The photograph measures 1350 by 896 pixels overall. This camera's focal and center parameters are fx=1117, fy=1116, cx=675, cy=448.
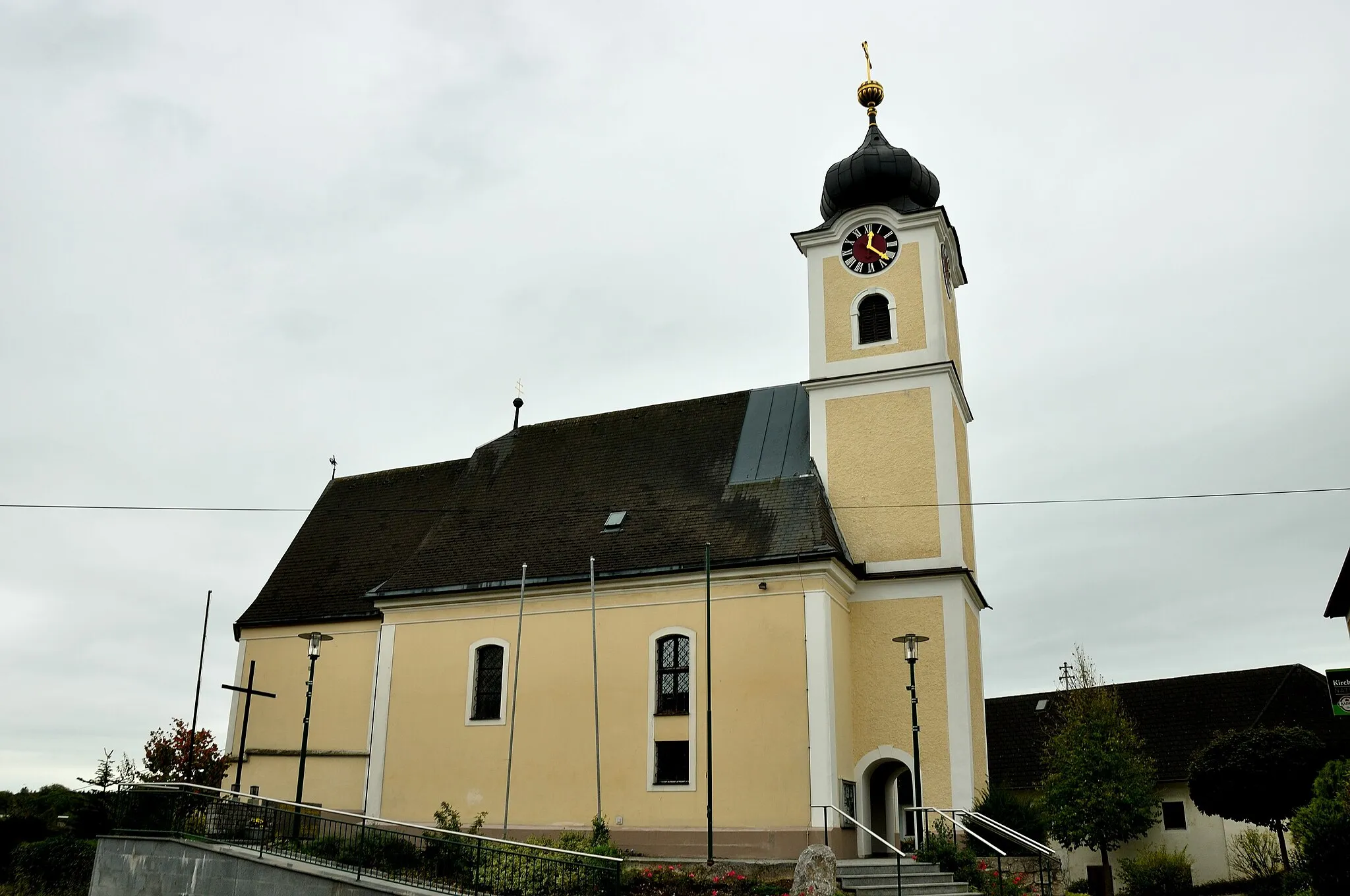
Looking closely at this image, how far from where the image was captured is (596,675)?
22.2 metres

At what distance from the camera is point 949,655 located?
21828mm

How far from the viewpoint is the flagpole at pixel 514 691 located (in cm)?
2245

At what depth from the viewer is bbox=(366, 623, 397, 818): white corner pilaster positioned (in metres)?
23.9

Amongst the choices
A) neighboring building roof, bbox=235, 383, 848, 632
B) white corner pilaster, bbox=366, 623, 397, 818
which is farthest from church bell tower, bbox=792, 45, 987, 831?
white corner pilaster, bbox=366, 623, 397, 818

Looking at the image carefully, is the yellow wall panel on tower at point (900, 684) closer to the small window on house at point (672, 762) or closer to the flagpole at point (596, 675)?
the small window on house at point (672, 762)

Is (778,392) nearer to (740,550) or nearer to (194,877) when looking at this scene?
(740,550)

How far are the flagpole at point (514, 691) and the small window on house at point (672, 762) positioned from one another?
10.3ft

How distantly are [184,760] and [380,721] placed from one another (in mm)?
5227

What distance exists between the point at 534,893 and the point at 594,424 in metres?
13.8

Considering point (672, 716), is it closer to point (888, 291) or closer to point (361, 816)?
point (361, 816)

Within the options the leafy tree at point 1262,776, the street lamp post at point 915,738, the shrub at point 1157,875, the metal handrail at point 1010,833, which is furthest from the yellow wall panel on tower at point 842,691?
the shrub at point 1157,875

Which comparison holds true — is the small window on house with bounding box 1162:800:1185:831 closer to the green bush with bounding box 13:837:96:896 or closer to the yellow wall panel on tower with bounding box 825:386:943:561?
the yellow wall panel on tower with bounding box 825:386:943:561

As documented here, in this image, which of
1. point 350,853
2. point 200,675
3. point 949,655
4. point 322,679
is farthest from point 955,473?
point 200,675

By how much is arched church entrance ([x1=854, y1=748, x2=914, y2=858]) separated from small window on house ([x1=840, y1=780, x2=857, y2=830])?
7.0 inches
